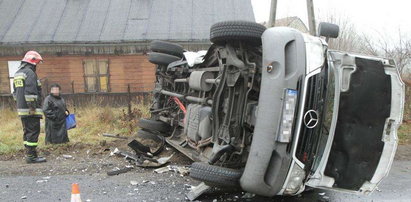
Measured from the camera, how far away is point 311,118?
8.79ft

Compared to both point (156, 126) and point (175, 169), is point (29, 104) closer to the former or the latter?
point (156, 126)

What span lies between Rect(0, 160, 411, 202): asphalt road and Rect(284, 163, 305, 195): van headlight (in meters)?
0.72

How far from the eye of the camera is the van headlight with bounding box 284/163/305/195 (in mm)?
2705

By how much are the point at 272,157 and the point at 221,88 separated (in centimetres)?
99

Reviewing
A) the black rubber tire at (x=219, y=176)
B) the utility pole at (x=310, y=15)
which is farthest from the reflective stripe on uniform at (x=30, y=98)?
the utility pole at (x=310, y=15)

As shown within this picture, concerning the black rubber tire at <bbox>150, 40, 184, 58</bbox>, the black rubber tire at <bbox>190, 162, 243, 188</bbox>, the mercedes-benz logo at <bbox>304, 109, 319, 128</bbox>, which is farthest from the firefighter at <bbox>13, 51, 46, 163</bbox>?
the mercedes-benz logo at <bbox>304, 109, 319, 128</bbox>

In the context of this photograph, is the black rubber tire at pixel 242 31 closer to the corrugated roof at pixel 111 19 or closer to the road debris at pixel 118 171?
the road debris at pixel 118 171

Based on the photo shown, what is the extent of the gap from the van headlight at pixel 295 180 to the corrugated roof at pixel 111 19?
10364 millimetres

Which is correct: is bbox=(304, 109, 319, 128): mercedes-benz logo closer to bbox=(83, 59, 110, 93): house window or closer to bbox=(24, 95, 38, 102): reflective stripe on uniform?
bbox=(24, 95, 38, 102): reflective stripe on uniform

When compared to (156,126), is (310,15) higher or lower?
higher

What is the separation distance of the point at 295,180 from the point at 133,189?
6.47ft

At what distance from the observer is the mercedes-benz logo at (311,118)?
268 centimetres

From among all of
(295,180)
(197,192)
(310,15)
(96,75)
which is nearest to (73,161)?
(197,192)

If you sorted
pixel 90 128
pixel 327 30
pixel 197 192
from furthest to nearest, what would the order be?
pixel 90 128 < pixel 197 192 < pixel 327 30
